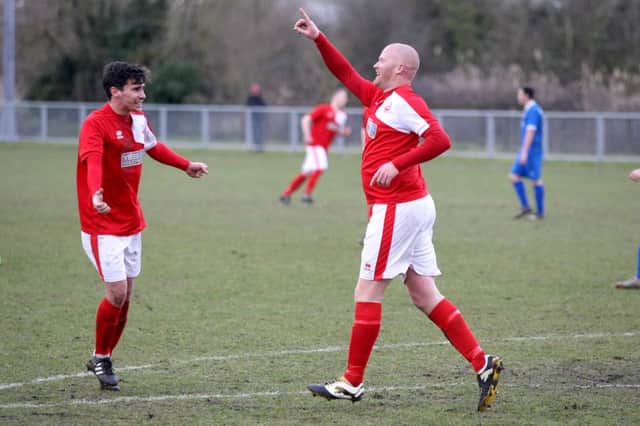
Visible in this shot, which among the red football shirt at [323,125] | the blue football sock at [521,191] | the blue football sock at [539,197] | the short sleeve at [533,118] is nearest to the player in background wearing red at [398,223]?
the short sleeve at [533,118]

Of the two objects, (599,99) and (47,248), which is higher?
(599,99)

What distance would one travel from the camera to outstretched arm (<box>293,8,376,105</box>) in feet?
19.2

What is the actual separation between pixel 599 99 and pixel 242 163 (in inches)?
446

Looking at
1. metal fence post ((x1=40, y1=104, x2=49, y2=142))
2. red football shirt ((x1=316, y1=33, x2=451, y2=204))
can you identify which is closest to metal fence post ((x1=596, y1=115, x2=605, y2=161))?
metal fence post ((x1=40, y1=104, x2=49, y2=142))

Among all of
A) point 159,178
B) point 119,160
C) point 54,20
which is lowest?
point 159,178

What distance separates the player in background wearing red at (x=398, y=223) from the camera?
17.9ft

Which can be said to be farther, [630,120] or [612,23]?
[612,23]

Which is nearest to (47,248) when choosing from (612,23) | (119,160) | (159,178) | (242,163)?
(119,160)

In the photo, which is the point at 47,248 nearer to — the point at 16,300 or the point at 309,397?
the point at 16,300

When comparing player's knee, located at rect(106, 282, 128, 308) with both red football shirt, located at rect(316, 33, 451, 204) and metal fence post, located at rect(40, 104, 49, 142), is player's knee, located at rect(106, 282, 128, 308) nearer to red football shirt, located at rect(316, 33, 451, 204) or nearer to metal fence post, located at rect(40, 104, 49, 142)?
red football shirt, located at rect(316, 33, 451, 204)

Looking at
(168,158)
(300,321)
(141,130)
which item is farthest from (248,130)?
(141,130)

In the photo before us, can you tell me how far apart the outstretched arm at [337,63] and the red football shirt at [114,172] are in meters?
1.19

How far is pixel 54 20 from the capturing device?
40438 millimetres

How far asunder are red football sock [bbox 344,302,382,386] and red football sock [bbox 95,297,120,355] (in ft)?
4.91
